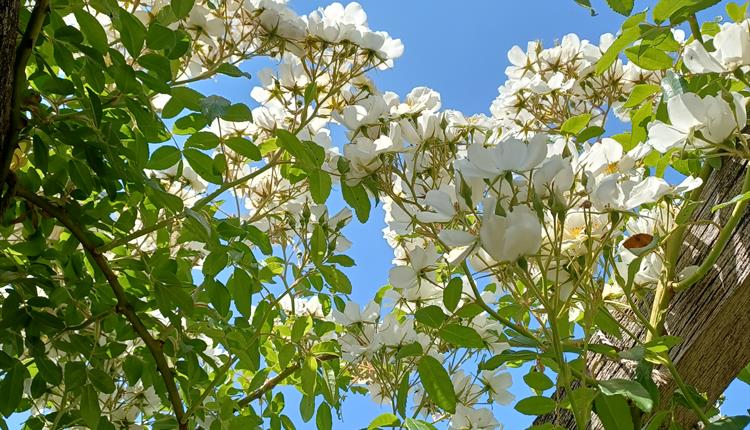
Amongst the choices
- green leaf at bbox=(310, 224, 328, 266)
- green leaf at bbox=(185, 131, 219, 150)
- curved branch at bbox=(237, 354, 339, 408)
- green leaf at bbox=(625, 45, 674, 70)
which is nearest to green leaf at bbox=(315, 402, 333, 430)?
curved branch at bbox=(237, 354, 339, 408)

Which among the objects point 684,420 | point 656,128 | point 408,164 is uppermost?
point 408,164

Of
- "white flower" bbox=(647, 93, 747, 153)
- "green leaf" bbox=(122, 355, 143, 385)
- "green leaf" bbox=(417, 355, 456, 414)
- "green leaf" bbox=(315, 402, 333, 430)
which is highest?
"green leaf" bbox=(122, 355, 143, 385)

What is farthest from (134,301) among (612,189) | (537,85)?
(537,85)

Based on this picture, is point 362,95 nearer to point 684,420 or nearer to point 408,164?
point 408,164

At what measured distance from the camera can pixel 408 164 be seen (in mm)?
929

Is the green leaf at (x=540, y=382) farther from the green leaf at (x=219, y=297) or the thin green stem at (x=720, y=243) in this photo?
the green leaf at (x=219, y=297)

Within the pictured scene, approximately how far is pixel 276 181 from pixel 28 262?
450 mm

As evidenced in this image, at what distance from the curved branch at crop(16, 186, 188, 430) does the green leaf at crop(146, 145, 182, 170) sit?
0.11 m

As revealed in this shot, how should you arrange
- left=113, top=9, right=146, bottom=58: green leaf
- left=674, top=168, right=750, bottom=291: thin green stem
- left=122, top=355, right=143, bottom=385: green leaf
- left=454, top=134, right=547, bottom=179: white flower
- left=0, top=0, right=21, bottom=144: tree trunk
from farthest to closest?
left=122, top=355, right=143, bottom=385: green leaf < left=674, top=168, right=750, bottom=291: thin green stem < left=113, top=9, right=146, bottom=58: green leaf < left=454, top=134, right=547, bottom=179: white flower < left=0, top=0, right=21, bottom=144: tree trunk

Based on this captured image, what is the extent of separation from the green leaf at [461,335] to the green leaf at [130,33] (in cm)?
46

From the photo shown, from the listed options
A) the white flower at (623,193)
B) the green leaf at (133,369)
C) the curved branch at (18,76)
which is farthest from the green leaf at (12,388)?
the white flower at (623,193)

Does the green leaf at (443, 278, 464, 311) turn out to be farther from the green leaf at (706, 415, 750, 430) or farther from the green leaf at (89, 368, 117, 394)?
the green leaf at (89, 368, 117, 394)

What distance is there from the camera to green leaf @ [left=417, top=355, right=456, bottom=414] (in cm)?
85

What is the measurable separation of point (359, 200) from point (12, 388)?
0.49m
